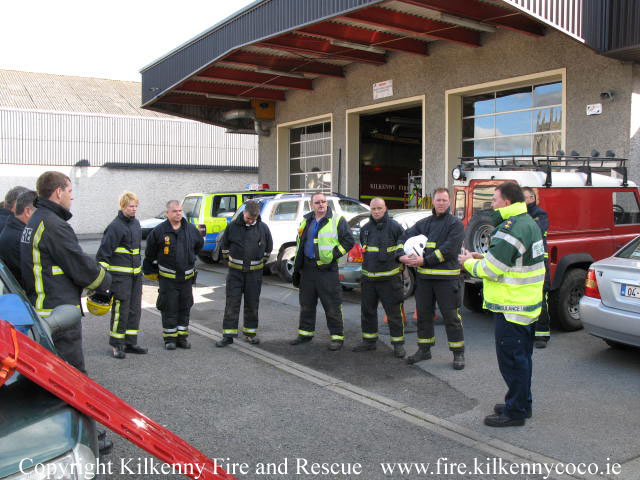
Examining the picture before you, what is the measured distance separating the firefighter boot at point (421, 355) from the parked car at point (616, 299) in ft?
5.75

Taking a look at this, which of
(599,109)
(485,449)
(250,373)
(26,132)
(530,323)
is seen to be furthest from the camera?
(26,132)

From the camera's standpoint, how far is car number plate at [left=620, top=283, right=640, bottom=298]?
20.1 ft

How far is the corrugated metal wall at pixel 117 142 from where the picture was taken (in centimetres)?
2906

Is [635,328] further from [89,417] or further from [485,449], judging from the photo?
[89,417]

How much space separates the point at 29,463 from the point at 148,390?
3477mm

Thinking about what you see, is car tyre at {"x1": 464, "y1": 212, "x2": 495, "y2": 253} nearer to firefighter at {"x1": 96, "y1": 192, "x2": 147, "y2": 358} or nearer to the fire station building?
the fire station building

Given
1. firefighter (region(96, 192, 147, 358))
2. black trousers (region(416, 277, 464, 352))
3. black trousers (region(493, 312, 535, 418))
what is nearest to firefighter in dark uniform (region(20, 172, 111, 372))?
firefighter (region(96, 192, 147, 358))

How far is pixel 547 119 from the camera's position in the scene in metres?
12.6

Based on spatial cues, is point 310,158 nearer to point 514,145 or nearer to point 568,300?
point 514,145

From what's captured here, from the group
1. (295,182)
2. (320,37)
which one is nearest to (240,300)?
(320,37)

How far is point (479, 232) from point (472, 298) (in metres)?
1.62

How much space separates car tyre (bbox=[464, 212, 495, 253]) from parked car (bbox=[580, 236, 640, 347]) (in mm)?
1434

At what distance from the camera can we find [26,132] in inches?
1148

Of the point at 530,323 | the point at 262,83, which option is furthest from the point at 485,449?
the point at 262,83
